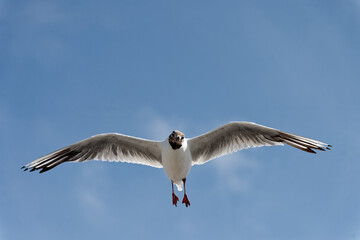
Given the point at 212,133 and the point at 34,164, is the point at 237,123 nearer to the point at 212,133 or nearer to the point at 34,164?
the point at 212,133

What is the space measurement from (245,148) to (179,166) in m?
1.88

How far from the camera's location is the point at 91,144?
11000 mm

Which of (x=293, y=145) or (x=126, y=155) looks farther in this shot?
(x=126, y=155)

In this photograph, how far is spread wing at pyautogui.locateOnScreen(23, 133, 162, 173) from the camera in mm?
10867

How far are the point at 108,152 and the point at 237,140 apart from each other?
11.6 feet

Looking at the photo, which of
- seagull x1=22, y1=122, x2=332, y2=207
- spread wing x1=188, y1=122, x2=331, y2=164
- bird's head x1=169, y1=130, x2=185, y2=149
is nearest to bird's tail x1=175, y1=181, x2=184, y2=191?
seagull x1=22, y1=122, x2=332, y2=207

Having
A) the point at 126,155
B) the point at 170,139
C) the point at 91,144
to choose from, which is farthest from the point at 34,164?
the point at 170,139

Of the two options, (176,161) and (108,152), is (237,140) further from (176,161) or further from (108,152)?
(108,152)

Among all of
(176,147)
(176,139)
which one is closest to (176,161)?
(176,147)

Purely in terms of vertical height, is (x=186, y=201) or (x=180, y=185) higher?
(x=180, y=185)

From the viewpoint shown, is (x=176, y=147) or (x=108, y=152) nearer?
(x=176, y=147)

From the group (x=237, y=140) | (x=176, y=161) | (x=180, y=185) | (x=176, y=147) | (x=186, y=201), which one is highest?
(x=237, y=140)

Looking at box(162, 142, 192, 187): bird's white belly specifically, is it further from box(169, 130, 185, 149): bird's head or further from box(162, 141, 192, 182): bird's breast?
box(169, 130, 185, 149): bird's head

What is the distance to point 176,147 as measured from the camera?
33.4 ft
